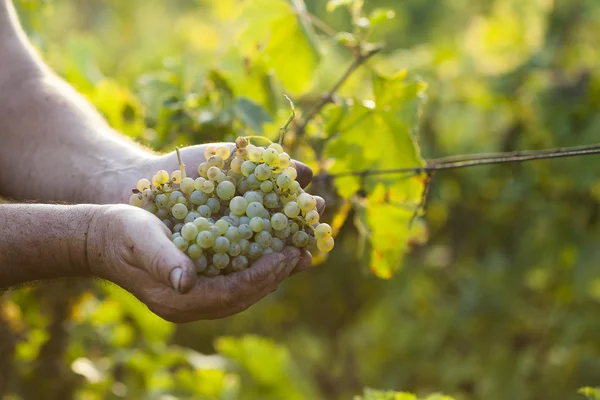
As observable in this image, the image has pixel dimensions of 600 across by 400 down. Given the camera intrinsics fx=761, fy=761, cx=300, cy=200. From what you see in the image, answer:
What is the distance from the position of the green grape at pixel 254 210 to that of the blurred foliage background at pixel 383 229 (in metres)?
0.50

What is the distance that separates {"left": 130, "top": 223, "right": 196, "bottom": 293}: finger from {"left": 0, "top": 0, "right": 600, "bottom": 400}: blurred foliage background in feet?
1.89

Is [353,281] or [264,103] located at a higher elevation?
[264,103]

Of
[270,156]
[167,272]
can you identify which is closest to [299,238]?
[270,156]

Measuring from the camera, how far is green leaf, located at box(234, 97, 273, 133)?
1.96m

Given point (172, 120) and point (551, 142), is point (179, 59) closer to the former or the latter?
point (172, 120)

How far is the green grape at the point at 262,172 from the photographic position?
128 cm

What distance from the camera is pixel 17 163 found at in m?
1.84

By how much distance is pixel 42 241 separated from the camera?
1.35 metres

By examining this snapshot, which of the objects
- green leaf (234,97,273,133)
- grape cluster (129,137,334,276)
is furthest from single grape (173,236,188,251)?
green leaf (234,97,273,133)

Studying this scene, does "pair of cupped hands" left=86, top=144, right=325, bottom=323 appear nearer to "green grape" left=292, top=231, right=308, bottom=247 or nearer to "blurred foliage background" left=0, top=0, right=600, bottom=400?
"green grape" left=292, top=231, right=308, bottom=247

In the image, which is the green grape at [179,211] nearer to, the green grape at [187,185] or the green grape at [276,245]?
the green grape at [187,185]

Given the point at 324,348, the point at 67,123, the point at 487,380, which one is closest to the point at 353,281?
the point at 324,348

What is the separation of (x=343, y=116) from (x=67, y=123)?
0.67m

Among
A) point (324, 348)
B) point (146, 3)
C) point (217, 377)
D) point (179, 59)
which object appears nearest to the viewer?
point (179, 59)
